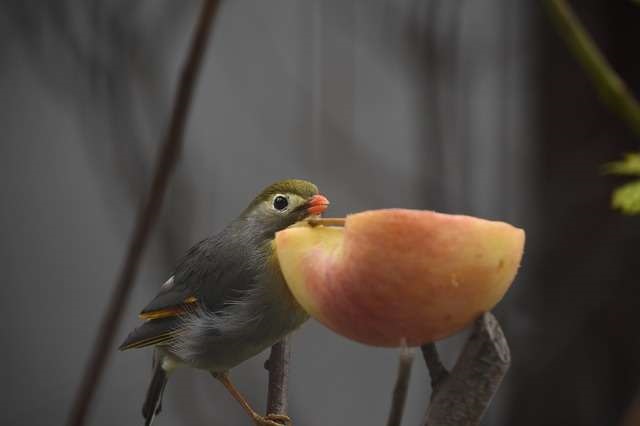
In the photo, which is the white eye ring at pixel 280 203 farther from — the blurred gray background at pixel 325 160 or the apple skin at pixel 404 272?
the blurred gray background at pixel 325 160

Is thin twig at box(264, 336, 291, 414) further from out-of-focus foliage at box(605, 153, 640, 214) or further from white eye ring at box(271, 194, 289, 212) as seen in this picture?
out-of-focus foliage at box(605, 153, 640, 214)

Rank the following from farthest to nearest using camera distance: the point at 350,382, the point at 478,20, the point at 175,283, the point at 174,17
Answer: the point at 478,20 → the point at 350,382 → the point at 174,17 → the point at 175,283

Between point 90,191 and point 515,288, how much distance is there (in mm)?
951

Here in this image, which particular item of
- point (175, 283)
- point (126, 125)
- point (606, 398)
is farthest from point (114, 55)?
point (606, 398)

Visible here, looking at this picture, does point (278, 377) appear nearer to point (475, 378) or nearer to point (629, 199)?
point (475, 378)

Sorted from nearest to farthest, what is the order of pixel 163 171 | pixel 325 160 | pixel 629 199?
pixel 163 171 < pixel 629 199 < pixel 325 160

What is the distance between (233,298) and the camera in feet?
1.34

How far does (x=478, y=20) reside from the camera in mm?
1987

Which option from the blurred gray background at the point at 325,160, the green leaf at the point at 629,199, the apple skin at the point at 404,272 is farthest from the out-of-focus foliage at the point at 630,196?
the blurred gray background at the point at 325,160

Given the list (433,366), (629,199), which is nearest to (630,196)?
(629,199)

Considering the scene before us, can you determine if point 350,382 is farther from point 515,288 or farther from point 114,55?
point 114,55

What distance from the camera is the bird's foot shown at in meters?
0.44

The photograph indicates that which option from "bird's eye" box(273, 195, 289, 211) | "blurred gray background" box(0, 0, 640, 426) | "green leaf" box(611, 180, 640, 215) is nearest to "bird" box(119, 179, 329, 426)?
"bird's eye" box(273, 195, 289, 211)

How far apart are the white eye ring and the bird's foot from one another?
11 cm
